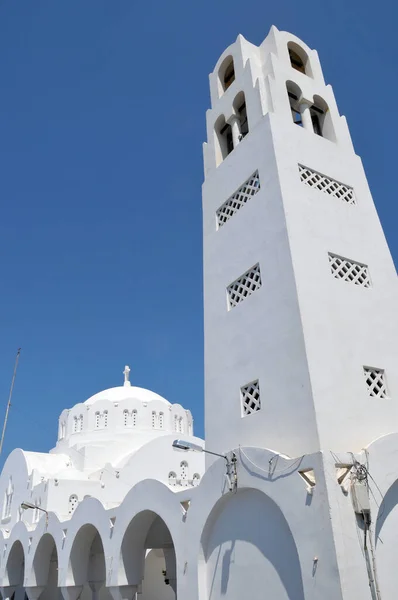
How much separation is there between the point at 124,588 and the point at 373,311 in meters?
7.80

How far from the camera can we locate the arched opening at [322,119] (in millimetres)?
11477

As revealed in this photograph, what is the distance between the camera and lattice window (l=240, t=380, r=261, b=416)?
8.04 metres

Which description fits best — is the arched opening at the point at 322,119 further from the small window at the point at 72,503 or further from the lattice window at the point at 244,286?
the small window at the point at 72,503

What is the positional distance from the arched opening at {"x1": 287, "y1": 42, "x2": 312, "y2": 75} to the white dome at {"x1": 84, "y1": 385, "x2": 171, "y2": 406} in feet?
50.5

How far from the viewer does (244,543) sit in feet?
23.3

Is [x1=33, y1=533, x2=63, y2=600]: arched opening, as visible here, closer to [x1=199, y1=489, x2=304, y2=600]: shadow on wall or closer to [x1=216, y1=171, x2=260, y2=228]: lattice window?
[x1=199, y1=489, x2=304, y2=600]: shadow on wall

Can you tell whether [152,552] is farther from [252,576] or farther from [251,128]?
[251,128]

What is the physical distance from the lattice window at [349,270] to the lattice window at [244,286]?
139cm

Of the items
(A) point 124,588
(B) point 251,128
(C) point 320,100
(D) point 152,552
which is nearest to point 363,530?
(A) point 124,588

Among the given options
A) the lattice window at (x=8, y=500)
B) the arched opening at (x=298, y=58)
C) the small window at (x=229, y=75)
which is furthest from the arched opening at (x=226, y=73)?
the lattice window at (x=8, y=500)

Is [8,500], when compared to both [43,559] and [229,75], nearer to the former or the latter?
[43,559]

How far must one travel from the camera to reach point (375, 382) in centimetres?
767

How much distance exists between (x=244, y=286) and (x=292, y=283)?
1.57 meters

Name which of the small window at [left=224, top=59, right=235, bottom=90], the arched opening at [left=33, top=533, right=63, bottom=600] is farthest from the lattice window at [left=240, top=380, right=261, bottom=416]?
→ the arched opening at [left=33, top=533, right=63, bottom=600]
